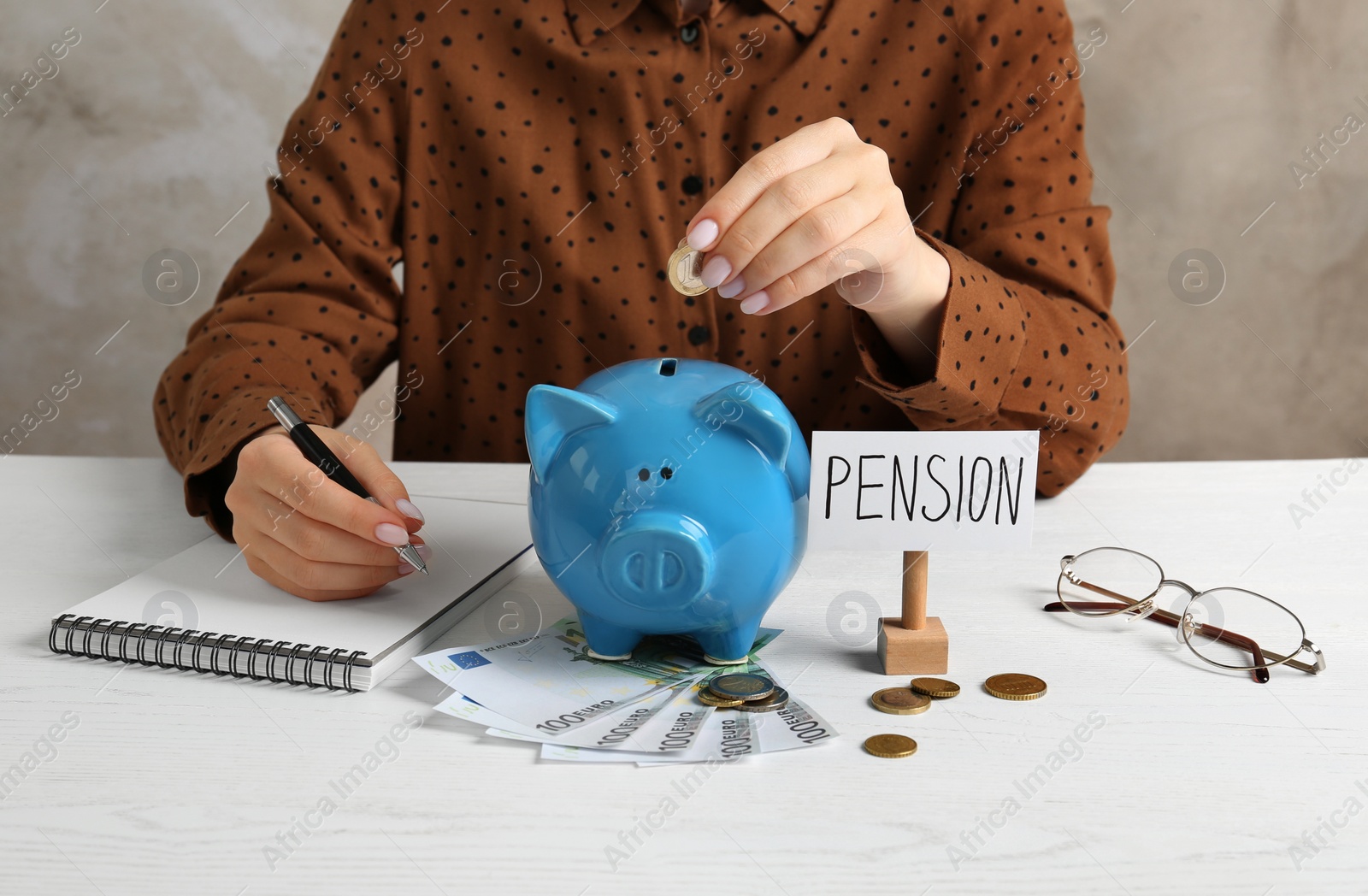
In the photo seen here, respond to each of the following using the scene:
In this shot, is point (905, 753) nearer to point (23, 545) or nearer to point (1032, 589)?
point (1032, 589)

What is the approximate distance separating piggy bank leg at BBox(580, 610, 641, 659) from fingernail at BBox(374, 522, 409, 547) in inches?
6.3

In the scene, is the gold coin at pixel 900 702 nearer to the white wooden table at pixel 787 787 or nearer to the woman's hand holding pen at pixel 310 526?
the white wooden table at pixel 787 787

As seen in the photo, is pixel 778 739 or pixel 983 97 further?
pixel 983 97

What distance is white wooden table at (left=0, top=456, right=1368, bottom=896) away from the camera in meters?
0.49

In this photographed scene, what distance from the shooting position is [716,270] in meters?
0.66

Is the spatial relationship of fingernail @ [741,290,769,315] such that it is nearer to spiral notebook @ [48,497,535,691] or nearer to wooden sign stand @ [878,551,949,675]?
wooden sign stand @ [878,551,949,675]

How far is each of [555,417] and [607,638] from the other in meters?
0.15

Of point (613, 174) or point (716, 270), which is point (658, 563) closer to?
point (716, 270)

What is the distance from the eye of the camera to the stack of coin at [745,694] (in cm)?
64

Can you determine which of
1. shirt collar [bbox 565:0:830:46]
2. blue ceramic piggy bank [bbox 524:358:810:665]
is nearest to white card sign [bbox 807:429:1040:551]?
blue ceramic piggy bank [bbox 524:358:810:665]

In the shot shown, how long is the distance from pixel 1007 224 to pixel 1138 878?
2.63 feet

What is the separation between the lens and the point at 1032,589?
83 cm

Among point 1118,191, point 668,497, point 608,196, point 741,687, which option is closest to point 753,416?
point 668,497

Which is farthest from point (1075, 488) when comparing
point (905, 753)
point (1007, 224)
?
point (905, 753)
